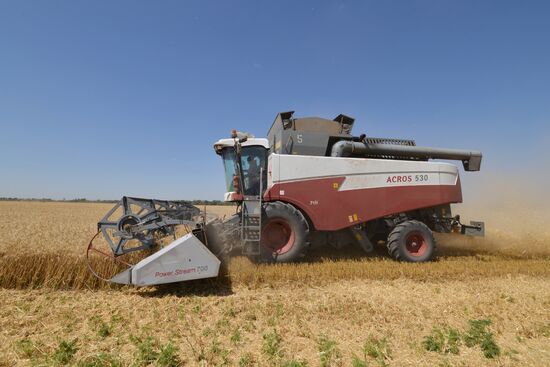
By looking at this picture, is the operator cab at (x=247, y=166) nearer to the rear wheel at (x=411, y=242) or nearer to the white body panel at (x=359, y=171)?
the white body panel at (x=359, y=171)

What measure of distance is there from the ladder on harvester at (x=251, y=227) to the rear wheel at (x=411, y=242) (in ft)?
8.62

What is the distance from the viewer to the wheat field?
2461mm

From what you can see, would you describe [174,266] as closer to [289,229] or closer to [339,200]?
[289,229]

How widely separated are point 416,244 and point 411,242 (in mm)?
117

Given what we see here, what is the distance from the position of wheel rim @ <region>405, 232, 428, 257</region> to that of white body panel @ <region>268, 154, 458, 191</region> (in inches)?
41.7

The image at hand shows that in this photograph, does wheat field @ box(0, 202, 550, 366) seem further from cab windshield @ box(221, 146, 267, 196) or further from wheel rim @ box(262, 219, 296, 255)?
cab windshield @ box(221, 146, 267, 196)

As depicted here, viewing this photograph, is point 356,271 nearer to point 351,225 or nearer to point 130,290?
point 351,225

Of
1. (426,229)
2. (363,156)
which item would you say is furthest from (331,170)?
(426,229)

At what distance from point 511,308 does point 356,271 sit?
204 centimetres

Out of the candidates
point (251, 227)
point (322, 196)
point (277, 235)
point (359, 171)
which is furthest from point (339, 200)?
point (251, 227)

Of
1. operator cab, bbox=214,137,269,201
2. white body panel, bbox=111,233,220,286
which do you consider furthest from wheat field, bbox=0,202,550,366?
operator cab, bbox=214,137,269,201

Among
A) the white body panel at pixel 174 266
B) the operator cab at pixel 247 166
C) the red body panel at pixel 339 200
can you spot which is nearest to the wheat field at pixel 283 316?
the white body panel at pixel 174 266

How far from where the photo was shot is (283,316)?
10.7 ft

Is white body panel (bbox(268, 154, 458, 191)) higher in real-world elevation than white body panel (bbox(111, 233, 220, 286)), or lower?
higher
